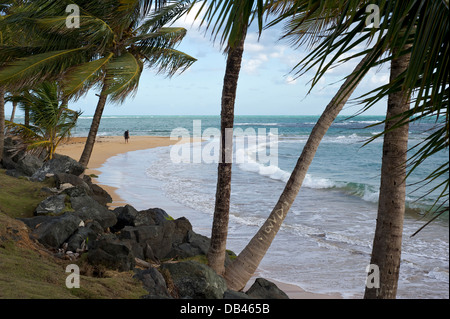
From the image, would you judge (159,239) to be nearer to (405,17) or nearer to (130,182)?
(405,17)

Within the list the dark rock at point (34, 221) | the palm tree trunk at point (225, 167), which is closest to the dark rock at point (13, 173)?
the dark rock at point (34, 221)

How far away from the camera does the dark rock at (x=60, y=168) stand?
34.7 feet

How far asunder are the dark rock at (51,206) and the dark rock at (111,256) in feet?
8.62

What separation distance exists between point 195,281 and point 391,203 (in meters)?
2.20

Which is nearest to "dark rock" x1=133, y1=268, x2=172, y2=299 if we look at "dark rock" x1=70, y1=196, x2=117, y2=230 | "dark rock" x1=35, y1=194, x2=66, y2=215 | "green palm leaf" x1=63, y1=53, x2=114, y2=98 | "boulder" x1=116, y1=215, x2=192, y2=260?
"boulder" x1=116, y1=215, x2=192, y2=260

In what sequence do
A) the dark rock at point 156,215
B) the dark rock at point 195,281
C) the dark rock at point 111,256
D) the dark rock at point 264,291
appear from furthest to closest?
the dark rock at point 156,215
the dark rock at point 264,291
the dark rock at point 111,256
the dark rock at point 195,281

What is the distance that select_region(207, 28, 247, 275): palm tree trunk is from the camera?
207 inches

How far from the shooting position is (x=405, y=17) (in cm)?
221

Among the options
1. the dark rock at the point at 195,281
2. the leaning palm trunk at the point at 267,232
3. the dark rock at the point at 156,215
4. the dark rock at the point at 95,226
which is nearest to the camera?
the dark rock at the point at 195,281

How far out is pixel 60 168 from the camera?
418 inches

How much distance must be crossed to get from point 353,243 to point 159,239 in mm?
4336

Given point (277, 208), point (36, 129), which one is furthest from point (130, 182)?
point (277, 208)

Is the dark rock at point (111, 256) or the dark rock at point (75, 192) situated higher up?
the dark rock at point (75, 192)

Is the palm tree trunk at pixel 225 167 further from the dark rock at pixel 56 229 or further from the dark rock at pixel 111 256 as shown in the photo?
the dark rock at pixel 56 229
